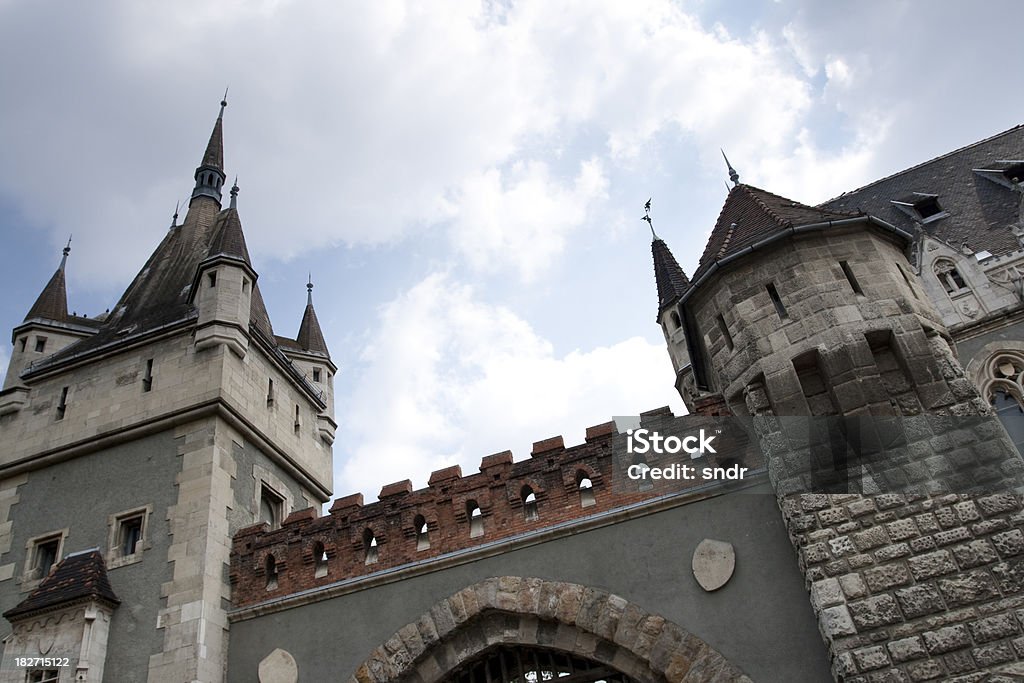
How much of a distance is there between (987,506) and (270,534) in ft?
27.7

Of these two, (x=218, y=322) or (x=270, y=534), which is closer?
(x=270, y=534)

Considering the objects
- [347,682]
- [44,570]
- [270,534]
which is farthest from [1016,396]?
[44,570]

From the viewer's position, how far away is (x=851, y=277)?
29.5 feet

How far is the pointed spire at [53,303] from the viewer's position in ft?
46.5

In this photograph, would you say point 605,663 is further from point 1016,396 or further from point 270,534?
point 1016,396

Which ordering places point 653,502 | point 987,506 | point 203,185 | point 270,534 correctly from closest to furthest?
point 987,506, point 653,502, point 270,534, point 203,185

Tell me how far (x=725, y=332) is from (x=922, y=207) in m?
8.96

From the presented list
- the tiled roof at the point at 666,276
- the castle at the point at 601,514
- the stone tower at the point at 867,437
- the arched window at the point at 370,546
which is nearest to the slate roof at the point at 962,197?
the castle at the point at 601,514

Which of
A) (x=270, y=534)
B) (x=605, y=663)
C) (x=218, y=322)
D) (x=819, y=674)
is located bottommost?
(x=819, y=674)

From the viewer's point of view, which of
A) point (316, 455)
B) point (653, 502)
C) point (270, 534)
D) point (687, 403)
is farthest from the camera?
point (687, 403)

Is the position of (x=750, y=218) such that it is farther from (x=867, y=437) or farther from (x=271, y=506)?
(x=271, y=506)

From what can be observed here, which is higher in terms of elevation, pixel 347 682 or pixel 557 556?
pixel 557 556

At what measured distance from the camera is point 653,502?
29.9ft

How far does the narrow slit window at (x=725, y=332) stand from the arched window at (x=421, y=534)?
14.4ft
